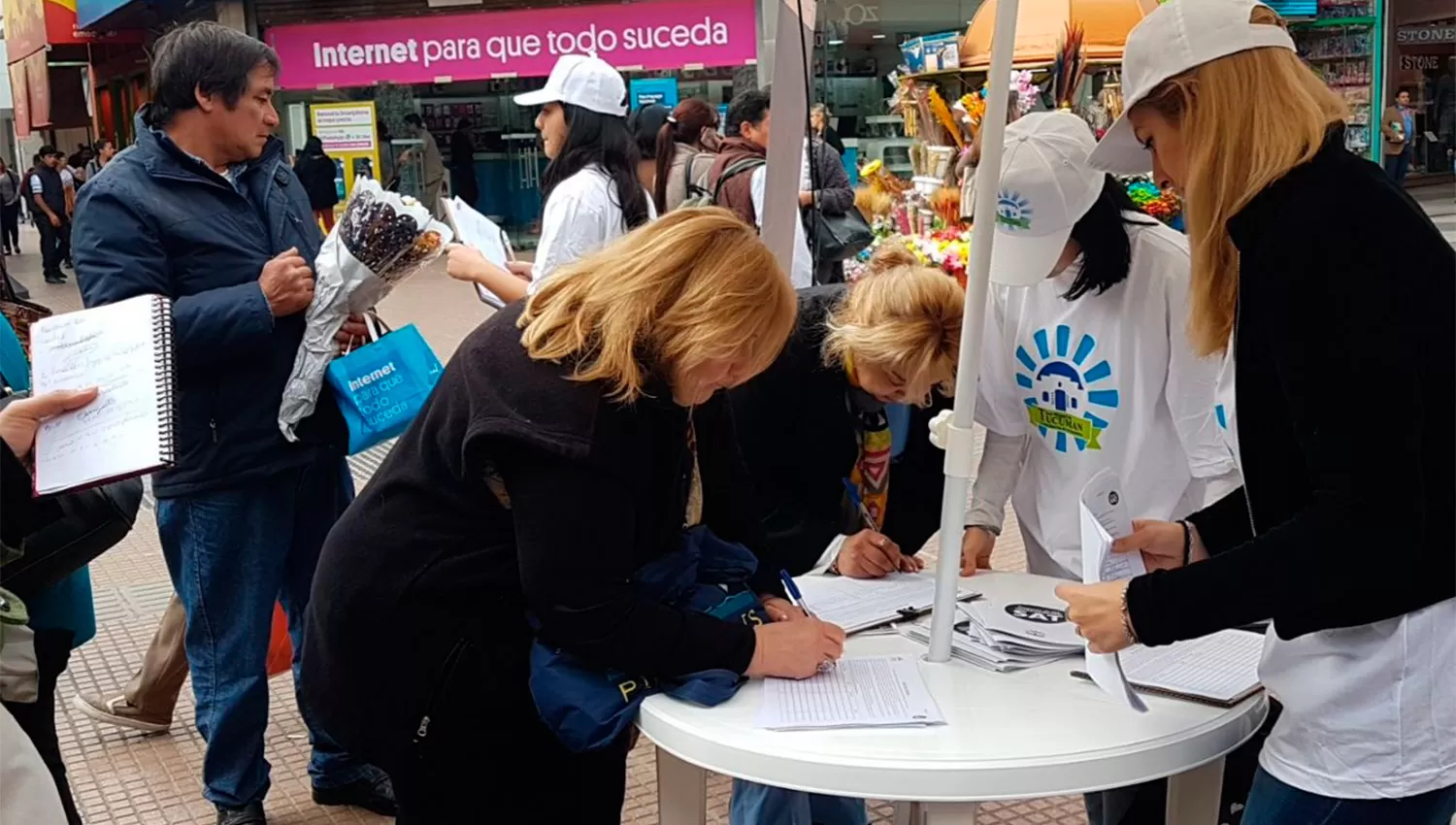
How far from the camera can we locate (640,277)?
171 cm

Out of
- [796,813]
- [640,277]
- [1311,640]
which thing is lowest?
[796,813]

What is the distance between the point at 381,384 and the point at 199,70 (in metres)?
0.76

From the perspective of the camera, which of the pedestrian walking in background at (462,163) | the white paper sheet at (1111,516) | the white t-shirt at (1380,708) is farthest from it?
the pedestrian walking in background at (462,163)

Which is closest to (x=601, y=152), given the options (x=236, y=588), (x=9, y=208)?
(x=236, y=588)

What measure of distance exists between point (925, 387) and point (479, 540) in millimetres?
886

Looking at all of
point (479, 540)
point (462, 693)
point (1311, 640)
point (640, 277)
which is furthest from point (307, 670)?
point (1311, 640)

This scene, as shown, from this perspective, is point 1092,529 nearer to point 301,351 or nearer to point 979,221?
point 979,221

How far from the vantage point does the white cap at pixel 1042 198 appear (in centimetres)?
213

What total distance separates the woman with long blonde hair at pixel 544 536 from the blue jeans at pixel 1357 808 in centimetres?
62

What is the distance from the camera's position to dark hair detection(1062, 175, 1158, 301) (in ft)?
7.27

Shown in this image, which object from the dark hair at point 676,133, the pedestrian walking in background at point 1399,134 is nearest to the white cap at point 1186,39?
the dark hair at point 676,133

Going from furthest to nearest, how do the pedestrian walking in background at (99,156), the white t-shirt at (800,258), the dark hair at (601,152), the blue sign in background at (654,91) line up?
the pedestrian walking in background at (99,156) → the blue sign in background at (654,91) → the white t-shirt at (800,258) → the dark hair at (601,152)

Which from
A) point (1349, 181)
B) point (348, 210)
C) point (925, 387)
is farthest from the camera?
point (348, 210)

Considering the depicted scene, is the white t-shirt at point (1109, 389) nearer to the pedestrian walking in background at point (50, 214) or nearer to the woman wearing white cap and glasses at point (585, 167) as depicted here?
the woman wearing white cap and glasses at point (585, 167)
